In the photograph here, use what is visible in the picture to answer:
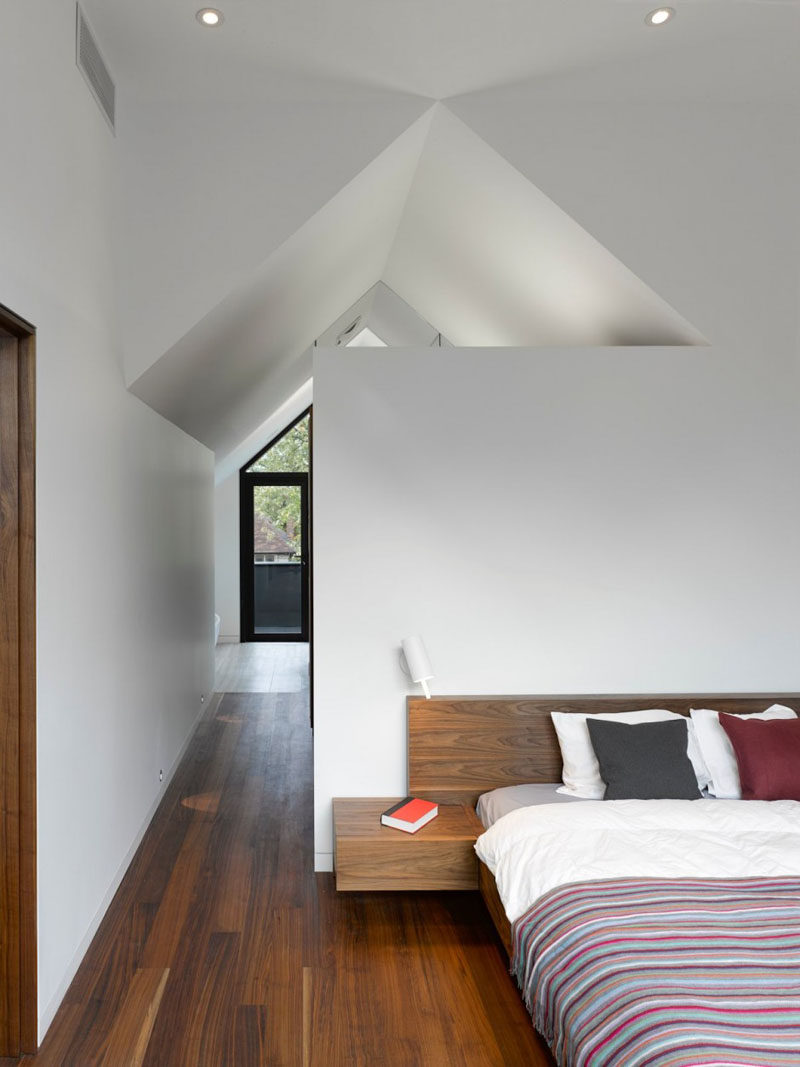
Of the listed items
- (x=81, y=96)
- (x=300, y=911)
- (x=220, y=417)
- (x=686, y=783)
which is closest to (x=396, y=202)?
(x=81, y=96)

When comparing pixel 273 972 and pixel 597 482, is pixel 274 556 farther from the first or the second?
pixel 273 972

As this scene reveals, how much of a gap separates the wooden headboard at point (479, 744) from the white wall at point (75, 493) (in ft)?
4.14

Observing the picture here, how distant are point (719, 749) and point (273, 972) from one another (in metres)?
1.90

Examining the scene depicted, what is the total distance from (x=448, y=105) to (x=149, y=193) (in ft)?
4.16

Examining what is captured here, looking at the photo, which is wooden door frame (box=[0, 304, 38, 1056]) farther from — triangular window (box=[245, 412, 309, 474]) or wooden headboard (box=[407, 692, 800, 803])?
triangular window (box=[245, 412, 309, 474])

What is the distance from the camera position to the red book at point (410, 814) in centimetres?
317

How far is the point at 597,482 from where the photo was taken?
3.59 metres

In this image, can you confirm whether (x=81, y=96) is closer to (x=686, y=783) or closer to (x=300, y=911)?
(x=300, y=911)

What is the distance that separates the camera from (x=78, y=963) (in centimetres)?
270

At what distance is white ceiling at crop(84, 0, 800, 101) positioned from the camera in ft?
9.00

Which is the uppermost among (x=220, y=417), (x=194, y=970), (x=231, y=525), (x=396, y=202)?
(x=396, y=202)

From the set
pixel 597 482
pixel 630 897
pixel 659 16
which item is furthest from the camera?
pixel 597 482

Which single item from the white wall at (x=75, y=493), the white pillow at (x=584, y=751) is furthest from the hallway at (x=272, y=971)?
the white pillow at (x=584, y=751)

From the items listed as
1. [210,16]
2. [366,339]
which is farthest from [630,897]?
[366,339]
